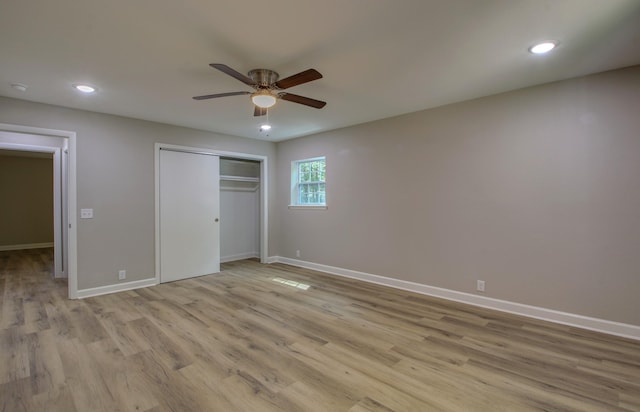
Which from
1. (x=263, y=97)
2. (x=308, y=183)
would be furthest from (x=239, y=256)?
(x=263, y=97)

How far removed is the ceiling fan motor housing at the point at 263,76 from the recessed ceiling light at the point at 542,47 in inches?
88.2

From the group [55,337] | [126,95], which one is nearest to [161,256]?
[55,337]

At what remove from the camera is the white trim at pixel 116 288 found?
399cm

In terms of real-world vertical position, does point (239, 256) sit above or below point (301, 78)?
below

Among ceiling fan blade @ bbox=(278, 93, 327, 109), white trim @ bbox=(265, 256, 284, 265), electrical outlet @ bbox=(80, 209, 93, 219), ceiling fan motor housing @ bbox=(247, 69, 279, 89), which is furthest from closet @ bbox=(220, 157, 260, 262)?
ceiling fan blade @ bbox=(278, 93, 327, 109)

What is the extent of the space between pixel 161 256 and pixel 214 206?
119cm

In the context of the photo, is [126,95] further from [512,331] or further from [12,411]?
[512,331]

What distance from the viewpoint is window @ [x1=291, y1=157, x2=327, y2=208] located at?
5633 mm

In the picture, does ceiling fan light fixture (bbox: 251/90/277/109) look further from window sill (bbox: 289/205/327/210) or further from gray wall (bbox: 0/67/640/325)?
window sill (bbox: 289/205/327/210)

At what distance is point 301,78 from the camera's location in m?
2.40

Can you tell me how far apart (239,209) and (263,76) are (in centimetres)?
410

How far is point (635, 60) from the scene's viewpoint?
104 inches

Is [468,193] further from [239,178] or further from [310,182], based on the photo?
[239,178]

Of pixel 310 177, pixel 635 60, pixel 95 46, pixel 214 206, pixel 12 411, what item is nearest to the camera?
pixel 12 411
